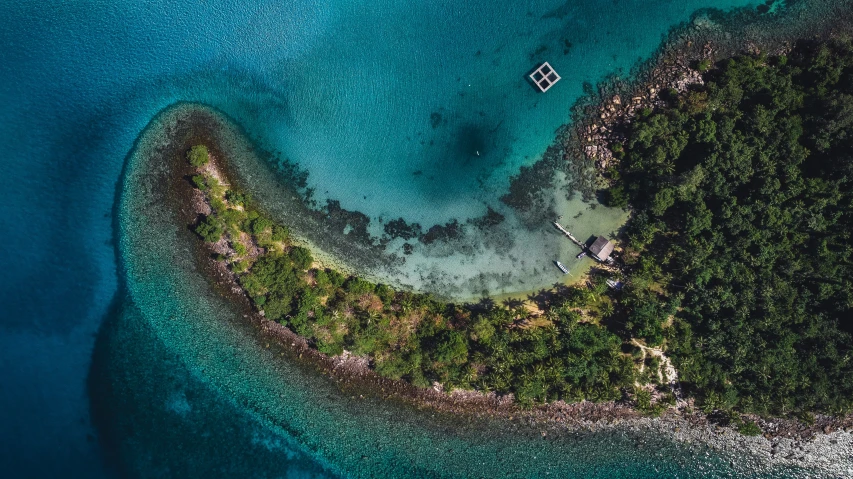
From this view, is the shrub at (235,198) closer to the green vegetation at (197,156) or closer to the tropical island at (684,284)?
the tropical island at (684,284)

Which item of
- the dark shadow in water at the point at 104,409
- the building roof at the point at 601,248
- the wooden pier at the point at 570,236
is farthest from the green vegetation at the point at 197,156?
the building roof at the point at 601,248

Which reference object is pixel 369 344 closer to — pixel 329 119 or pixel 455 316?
pixel 455 316

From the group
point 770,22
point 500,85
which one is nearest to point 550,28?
point 500,85

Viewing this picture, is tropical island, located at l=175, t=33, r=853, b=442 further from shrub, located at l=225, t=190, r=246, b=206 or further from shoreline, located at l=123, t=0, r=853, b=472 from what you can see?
shoreline, located at l=123, t=0, r=853, b=472

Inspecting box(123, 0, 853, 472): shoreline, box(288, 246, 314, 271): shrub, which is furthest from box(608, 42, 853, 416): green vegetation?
box(288, 246, 314, 271): shrub

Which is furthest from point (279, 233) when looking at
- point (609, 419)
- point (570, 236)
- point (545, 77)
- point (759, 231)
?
point (759, 231)

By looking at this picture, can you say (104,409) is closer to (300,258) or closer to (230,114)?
(300,258)
